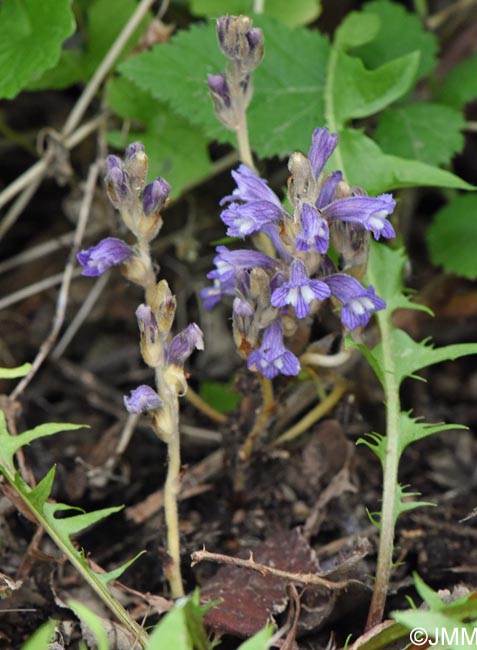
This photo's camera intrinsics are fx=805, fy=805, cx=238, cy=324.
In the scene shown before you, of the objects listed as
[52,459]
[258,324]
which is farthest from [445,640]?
[52,459]

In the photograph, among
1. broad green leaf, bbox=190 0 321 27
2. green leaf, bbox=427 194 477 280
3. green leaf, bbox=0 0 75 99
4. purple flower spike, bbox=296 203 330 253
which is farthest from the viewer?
broad green leaf, bbox=190 0 321 27

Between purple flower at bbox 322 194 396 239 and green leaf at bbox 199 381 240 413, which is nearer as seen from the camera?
purple flower at bbox 322 194 396 239

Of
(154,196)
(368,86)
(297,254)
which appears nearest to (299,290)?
(297,254)

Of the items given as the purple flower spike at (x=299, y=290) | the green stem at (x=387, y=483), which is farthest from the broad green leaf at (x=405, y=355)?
the purple flower spike at (x=299, y=290)

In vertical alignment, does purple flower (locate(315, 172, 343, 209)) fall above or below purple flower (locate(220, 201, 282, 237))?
below

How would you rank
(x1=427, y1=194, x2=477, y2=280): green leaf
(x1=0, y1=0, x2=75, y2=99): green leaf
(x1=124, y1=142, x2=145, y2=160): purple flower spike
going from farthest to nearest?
(x1=427, y1=194, x2=477, y2=280): green leaf, (x1=0, y1=0, x2=75, y2=99): green leaf, (x1=124, y1=142, x2=145, y2=160): purple flower spike

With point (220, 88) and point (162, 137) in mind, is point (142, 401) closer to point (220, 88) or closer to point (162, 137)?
point (220, 88)

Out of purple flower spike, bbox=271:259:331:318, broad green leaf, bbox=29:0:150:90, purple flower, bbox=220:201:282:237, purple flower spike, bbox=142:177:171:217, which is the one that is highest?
broad green leaf, bbox=29:0:150:90

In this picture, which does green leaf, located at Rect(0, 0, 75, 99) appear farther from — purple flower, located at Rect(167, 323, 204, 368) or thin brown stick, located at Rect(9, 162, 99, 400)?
purple flower, located at Rect(167, 323, 204, 368)

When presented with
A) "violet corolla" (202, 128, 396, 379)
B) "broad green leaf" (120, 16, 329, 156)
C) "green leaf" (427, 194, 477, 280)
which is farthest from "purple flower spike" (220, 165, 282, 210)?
"green leaf" (427, 194, 477, 280)
